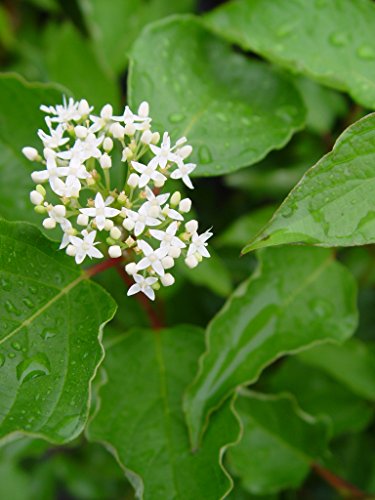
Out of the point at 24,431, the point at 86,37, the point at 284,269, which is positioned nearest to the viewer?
the point at 24,431

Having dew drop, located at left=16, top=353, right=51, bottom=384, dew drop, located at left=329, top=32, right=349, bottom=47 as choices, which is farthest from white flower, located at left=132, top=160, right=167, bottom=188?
dew drop, located at left=329, top=32, right=349, bottom=47

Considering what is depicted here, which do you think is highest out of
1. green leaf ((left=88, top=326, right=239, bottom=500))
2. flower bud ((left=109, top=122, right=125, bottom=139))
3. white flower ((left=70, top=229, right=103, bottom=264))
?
flower bud ((left=109, top=122, right=125, bottom=139))

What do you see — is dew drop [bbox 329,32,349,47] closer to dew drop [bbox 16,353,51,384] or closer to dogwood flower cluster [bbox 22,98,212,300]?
dogwood flower cluster [bbox 22,98,212,300]

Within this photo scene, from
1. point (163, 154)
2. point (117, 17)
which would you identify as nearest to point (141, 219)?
point (163, 154)

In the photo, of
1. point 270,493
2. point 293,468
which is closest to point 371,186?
point 293,468

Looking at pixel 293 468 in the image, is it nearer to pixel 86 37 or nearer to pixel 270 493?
pixel 270 493

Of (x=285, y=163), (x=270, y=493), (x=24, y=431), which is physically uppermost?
(x=24, y=431)
